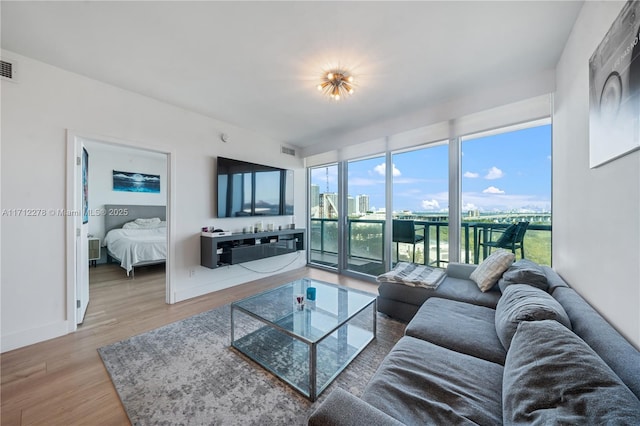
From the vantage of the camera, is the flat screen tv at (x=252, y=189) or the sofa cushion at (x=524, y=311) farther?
the flat screen tv at (x=252, y=189)

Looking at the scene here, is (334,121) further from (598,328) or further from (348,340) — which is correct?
(598,328)

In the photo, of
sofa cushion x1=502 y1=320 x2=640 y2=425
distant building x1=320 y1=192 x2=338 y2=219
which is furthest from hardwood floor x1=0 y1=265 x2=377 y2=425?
sofa cushion x1=502 y1=320 x2=640 y2=425

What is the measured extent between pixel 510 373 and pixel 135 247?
202 inches

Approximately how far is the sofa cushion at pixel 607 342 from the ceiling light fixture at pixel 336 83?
2.50 metres

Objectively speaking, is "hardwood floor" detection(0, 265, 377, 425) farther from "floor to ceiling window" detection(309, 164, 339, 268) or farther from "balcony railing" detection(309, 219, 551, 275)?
"floor to ceiling window" detection(309, 164, 339, 268)

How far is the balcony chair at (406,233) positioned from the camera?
141 inches

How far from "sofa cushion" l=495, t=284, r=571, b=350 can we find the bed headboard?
20.6 feet

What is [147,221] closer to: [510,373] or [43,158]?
[43,158]

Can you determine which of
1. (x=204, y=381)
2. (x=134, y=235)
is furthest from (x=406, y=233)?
(x=134, y=235)

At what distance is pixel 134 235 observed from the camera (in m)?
4.79

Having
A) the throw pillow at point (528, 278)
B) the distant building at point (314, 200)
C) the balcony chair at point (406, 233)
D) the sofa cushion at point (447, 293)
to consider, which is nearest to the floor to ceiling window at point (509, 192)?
the balcony chair at point (406, 233)

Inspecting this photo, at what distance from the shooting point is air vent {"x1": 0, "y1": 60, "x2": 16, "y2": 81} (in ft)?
6.64

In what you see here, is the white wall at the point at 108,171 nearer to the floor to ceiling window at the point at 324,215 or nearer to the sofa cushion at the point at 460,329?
the floor to ceiling window at the point at 324,215

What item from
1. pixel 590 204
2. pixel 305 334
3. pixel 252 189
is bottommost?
pixel 305 334
